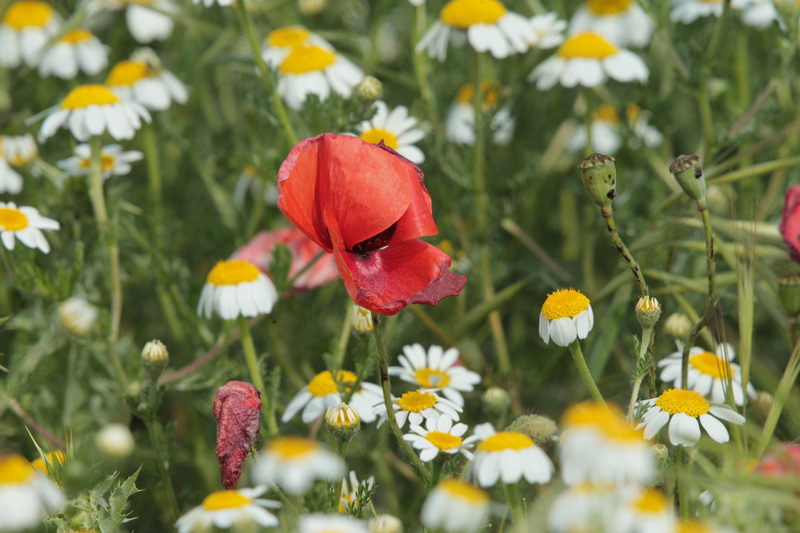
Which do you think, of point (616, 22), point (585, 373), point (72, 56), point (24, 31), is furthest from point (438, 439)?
point (24, 31)

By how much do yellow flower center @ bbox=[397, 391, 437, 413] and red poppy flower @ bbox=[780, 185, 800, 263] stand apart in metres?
0.45

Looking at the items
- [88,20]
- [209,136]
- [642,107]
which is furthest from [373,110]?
[88,20]

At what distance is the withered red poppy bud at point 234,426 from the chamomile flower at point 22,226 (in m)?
0.41

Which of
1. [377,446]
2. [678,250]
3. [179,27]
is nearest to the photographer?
[377,446]

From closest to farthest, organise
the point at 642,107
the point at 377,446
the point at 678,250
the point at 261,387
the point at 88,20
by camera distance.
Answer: the point at 261,387 < the point at 377,446 < the point at 678,250 < the point at 642,107 < the point at 88,20

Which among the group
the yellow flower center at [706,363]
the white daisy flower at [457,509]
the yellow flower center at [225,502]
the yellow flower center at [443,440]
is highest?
the white daisy flower at [457,509]

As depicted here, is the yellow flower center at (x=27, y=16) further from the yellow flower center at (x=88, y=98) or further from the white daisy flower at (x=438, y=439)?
the white daisy flower at (x=438, y=439)

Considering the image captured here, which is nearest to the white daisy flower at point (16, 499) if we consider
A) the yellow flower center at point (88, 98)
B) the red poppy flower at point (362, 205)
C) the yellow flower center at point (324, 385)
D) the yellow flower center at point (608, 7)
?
the red poppy flower at point (362, 205)

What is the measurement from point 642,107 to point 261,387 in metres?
0.91

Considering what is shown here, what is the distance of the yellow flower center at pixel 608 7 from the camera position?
64.8 inches

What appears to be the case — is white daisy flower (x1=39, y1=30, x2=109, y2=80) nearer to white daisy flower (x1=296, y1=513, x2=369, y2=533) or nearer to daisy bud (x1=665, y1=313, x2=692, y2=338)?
daisy bud (x1=665, y1=313, x2=692, y2=338)

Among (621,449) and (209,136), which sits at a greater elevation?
(621,449)

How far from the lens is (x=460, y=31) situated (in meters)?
1.40

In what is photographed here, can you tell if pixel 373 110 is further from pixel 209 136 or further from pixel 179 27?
pixel 179 27
